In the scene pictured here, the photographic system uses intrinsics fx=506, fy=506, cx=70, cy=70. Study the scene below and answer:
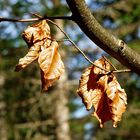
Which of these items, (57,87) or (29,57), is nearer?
(29,57)

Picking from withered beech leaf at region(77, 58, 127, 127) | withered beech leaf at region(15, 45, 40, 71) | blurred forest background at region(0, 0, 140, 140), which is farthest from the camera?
blurred forest background at region(0, 0, 140, 140)

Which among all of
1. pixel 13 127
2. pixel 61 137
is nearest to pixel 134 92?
pixel 61 137

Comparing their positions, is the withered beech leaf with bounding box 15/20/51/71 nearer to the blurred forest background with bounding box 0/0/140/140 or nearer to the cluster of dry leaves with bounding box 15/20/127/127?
the cluster of dry leaves with bounding box 15/20/127/127

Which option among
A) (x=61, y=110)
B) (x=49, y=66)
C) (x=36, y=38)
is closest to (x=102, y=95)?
(x=49, y=66)

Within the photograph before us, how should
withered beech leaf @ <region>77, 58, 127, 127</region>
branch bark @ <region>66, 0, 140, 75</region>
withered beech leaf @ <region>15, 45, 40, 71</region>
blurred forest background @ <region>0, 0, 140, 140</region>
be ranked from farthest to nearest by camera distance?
blurred forest background @ <region>0, 0, 140, 140</region>, withered beech leaf @ <region>77, 58, 127, 127</region>, withered beech leaf @ <region>15, 45, 40, 71</region>, branch bark @ <region>66, 0, 140, 75</region>

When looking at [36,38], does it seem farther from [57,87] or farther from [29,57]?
[57,87]

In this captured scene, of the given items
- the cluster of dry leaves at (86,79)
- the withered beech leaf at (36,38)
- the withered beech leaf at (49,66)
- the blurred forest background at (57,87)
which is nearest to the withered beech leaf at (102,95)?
the cluster of dry leaves at (86,79)

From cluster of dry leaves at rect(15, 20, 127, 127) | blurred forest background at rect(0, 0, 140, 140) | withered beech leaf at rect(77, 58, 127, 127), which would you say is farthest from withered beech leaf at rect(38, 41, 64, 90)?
blurred forest background at rect(0, 0, 140, 140)

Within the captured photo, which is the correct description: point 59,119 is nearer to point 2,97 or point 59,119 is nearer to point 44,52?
point 2,97
